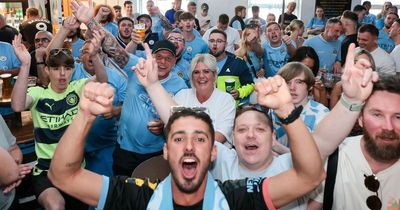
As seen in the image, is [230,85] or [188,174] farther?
[230,85]

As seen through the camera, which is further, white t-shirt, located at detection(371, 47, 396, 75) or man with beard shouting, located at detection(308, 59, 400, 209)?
white t-shirt, located at detection(371, 47, 396, 75)

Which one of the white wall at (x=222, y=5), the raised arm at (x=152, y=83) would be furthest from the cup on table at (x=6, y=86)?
the white wall at (x=222, y=5)

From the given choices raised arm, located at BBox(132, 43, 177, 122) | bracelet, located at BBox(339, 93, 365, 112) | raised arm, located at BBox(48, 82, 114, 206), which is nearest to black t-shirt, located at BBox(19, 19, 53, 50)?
raised arm, located at BBox(132, 43, 177, 122)

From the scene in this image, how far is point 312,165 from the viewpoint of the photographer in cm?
158

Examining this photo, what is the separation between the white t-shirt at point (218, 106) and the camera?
3.04m

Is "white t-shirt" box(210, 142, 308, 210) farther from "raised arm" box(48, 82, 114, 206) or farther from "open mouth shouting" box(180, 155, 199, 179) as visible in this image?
"raised arm" box(48, 82, 114, 206)

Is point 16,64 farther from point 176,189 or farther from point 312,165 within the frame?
point 312,165

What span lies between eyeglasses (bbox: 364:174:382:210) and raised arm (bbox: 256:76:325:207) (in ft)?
1.21

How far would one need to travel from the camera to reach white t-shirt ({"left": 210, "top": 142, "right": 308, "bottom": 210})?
202 cm

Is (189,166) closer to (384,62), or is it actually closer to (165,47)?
(165,47)

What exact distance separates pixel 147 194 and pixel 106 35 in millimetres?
1812

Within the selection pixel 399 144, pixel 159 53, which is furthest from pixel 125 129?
pixel 399 144

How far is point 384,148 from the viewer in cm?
183

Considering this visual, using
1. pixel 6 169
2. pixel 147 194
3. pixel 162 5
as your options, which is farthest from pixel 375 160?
pixel 162 5
